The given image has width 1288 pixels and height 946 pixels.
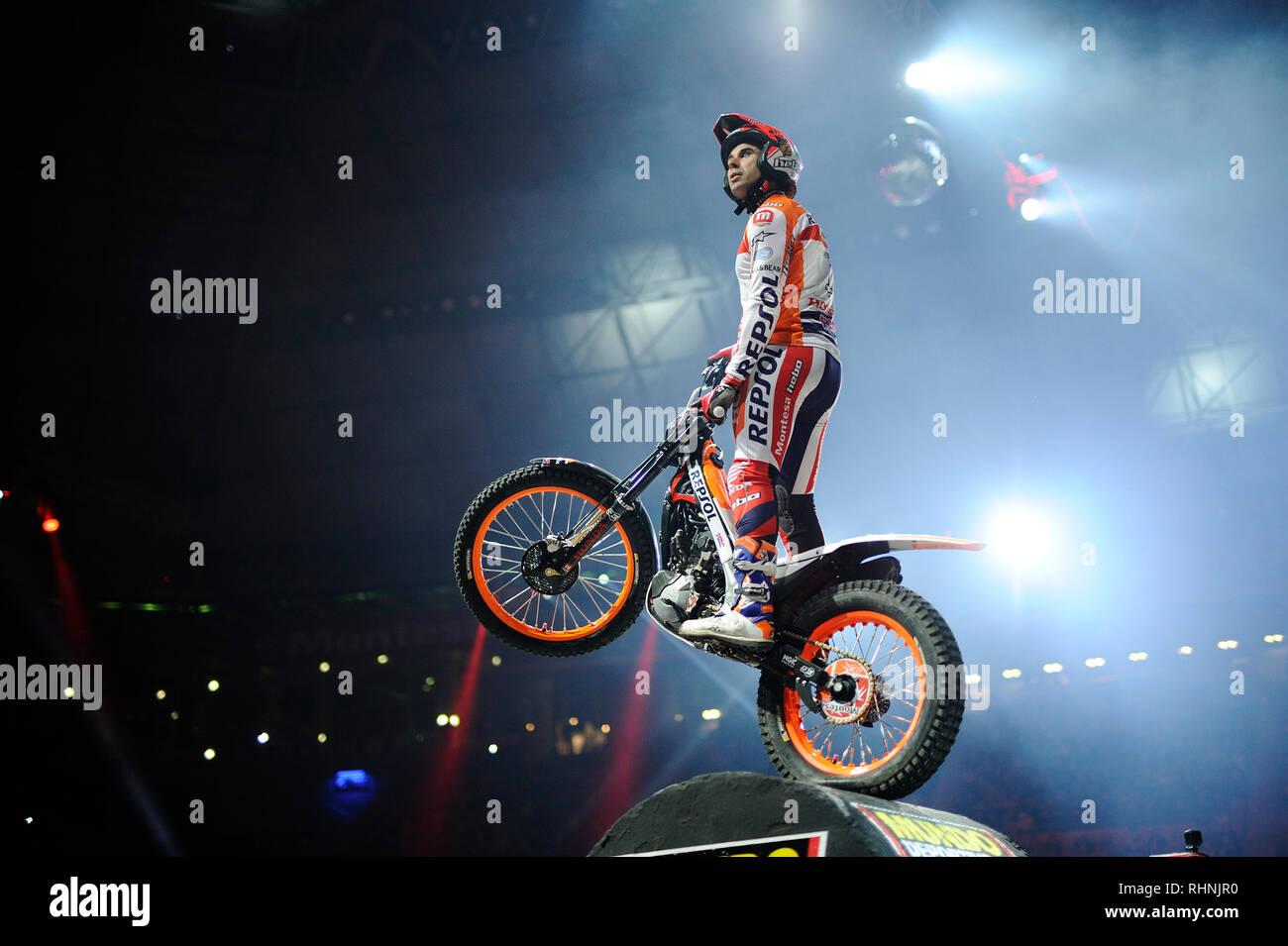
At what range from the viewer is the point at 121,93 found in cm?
1231

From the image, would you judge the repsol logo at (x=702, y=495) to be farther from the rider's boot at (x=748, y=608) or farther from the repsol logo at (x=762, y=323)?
the repsol logo at (x=762, y=323)

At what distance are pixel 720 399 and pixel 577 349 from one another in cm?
1036

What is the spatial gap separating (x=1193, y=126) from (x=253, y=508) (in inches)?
588

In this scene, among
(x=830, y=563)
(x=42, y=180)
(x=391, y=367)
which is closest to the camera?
(x=830, y=563)

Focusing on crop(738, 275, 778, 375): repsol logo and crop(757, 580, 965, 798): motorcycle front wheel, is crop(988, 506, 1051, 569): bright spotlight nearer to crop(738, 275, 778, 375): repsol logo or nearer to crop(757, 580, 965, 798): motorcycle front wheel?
crop(757, 580, 965, 798): motorcycle front wheel

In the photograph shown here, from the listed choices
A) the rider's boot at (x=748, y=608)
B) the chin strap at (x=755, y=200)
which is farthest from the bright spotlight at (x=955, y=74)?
the rider's boot at (x=748, y=608)

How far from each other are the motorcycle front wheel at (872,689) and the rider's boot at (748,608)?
16cm

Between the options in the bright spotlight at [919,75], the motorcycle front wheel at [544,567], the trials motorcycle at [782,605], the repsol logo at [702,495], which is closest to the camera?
the trials motorcycle at [782,605]

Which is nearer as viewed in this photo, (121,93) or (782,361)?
(782,361)

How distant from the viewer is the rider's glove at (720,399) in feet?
14.7
